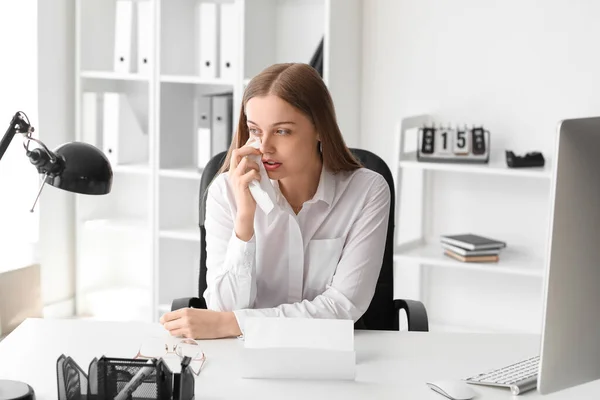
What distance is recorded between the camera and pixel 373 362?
1901 mm

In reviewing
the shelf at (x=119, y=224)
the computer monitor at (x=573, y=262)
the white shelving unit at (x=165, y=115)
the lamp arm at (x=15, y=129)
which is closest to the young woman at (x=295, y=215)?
the lamp arm at (x=15, y=129)

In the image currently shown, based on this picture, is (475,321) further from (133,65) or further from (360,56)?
(133,65)

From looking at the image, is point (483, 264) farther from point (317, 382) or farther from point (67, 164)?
point (67, 164)

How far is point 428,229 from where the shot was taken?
13.2 ft

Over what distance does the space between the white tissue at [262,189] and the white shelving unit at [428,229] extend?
1374 millimetres

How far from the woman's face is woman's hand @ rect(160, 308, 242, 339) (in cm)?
42

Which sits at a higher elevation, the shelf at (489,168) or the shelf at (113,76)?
the shelf at (113,76)

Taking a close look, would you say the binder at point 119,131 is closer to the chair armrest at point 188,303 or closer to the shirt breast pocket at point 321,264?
the chair armrest at point 188,303

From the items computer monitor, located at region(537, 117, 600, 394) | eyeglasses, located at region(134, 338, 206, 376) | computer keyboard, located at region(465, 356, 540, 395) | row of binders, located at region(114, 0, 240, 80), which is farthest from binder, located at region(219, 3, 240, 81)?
computer monitor, located at region(537, 117, 600, 394)

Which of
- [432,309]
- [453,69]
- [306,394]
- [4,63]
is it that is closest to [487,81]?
[453,69]

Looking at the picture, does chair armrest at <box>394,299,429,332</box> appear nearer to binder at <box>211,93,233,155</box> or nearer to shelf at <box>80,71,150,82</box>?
binder at <box>211,93,233,155</box>

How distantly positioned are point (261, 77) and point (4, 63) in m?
2.23

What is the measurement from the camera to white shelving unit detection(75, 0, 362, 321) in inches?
154

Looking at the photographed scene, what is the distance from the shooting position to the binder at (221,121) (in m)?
3.95
